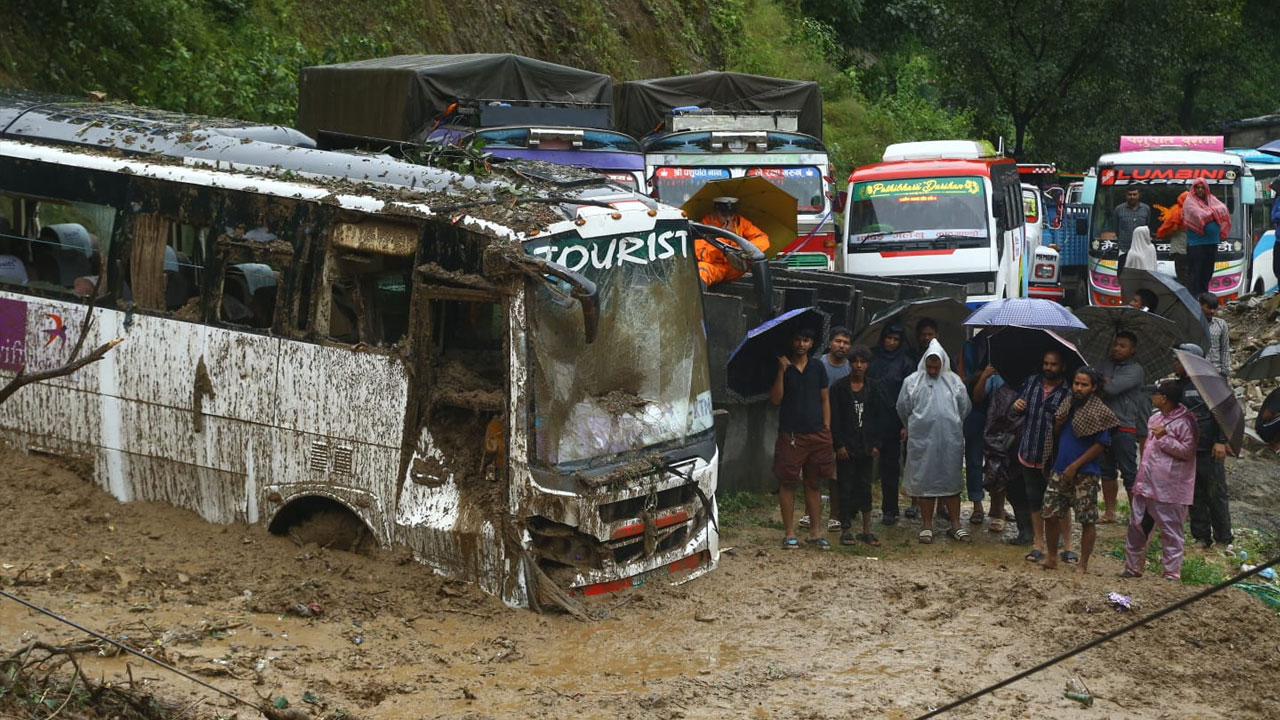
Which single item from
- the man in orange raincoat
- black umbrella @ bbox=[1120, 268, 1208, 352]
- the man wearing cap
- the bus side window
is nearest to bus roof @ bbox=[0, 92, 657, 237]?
the bus side window

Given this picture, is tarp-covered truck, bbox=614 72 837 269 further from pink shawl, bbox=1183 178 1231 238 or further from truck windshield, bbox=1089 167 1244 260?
truck windshield, bbox=1089 167 1244 260

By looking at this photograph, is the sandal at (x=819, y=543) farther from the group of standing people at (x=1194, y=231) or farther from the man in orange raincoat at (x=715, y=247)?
the group of standing people at (x=1194, y=231)

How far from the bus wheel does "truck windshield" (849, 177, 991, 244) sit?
34.5 feet

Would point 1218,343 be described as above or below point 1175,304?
below

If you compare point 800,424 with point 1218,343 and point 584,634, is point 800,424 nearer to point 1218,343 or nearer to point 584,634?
point 584,634

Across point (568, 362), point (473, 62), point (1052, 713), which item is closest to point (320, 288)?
point (568, 362)

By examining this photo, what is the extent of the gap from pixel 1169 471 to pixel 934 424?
1809 millimetres

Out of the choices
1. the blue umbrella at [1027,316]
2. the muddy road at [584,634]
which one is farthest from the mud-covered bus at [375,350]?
the blue umbrella at [1027,316]

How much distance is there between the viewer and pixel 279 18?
20141mm

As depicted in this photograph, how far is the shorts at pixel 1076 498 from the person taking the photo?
31.3ft

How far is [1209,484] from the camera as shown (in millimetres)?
10680

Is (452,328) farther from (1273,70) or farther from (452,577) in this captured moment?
(1273,70)

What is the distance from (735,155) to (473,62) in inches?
128

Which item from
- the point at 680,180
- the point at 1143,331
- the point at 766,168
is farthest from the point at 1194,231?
the point at 1143,331
